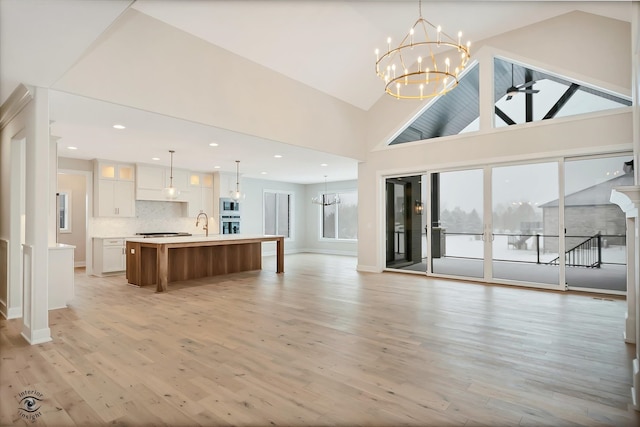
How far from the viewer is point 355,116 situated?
7711mm

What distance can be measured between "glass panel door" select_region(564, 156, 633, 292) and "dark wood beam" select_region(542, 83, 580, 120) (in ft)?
2.78

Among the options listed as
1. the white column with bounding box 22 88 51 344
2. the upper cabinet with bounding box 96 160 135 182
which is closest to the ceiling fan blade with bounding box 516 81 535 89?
the white column with bounding box 22 88 51 344

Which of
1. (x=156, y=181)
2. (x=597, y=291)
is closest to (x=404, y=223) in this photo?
(x=597, y=291)

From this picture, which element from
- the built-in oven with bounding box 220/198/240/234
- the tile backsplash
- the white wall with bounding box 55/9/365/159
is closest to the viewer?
the white wall with bounding box 55/9/365/159

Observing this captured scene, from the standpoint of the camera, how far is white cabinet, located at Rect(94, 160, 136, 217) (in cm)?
764

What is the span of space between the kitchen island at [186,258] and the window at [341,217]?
449cm

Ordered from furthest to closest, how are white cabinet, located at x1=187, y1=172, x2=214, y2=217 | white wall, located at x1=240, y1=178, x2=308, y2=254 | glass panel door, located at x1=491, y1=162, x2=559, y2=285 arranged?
white wall, located at x1=240, y1=178, x2=308, y2=254
white cabinet, located at x1=187, y1=172, x2=214, y2=217
glass panel door, located at x1=491, y1=162, x2=559, y2=285

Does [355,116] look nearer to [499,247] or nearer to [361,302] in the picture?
[499,247]

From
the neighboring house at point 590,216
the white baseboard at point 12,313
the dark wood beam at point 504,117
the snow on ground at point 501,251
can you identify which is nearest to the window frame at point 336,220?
the snow on ground at point 501,251

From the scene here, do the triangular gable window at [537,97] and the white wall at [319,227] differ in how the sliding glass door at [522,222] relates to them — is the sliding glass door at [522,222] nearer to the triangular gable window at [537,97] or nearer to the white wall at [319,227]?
the triangular gable window at [537,97]

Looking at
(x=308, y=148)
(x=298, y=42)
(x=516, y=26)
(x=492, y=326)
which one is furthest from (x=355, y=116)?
(x=492, y=326)

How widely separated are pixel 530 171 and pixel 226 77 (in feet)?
17.5

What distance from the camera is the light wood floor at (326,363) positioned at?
206cm

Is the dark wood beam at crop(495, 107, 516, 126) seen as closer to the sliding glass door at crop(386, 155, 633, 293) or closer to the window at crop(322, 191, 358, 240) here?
the sliding glass door at crop(386, 155, 633, 293)
